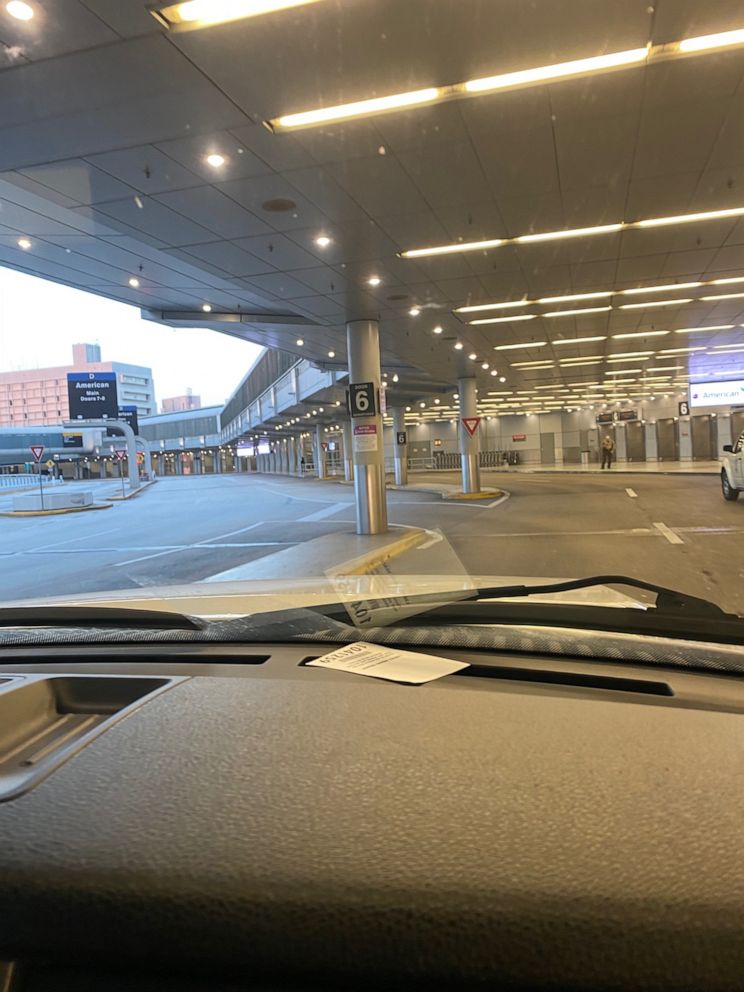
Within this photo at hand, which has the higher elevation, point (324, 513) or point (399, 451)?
point (399, 451)

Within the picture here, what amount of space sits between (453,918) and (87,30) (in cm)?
601

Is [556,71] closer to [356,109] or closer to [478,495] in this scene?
[356,109]

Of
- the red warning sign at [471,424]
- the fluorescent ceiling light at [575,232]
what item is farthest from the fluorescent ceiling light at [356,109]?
the red warning sign at [471,424]

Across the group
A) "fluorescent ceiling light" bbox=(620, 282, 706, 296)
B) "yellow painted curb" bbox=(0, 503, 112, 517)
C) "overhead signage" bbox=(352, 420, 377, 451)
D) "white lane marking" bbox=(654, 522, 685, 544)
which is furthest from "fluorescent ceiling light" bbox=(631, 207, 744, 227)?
"yellow painted curb" bbox=(0, 503, 112, 517)

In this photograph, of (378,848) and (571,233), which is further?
(571,233)

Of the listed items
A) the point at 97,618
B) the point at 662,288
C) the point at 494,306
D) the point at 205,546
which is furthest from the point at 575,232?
the point at 97,618

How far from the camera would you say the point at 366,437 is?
14633mm

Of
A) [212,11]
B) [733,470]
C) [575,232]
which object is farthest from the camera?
[733,470]

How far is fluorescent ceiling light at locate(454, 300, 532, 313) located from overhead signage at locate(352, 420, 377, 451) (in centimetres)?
319

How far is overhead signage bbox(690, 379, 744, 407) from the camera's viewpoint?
119 ft

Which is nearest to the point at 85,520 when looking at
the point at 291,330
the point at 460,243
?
the point at 291,330

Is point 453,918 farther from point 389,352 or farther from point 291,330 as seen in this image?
point 389,352

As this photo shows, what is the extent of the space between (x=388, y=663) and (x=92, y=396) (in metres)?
44.8

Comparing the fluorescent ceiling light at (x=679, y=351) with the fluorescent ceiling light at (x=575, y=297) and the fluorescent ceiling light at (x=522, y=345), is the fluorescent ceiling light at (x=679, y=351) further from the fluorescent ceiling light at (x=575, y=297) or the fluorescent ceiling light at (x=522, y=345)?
the fluorescent ceiling light at (x=575, y=297)
